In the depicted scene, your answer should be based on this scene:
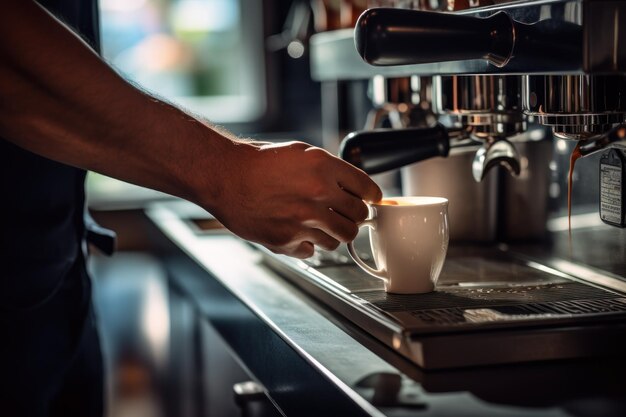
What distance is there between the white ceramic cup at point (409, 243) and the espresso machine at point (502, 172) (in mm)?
19

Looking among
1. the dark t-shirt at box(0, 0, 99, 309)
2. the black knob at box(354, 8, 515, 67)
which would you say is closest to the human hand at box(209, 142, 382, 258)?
the black knob at box(354, 8, 515, 67)

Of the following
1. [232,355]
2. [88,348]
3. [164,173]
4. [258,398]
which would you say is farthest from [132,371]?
[164,173]

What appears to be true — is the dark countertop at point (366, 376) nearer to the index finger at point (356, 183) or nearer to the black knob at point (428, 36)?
the index finger at point (356, 183)

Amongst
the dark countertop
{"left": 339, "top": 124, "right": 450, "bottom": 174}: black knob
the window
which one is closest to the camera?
the dark countertop

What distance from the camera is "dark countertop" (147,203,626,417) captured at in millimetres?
594

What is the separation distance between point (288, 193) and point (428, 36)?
0.17m

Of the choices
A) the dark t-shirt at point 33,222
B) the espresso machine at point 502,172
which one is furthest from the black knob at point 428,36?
the dark t-shirt at point 33,222

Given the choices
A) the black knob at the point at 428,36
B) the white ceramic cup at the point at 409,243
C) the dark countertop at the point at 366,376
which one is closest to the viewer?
the dark countertop at the point at 366,376

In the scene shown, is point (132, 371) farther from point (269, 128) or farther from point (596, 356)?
point (596, 356)

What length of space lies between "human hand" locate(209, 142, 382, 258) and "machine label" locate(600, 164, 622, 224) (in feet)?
0.81

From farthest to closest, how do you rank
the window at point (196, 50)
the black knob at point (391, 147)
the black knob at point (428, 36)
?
the window at point (196, 50)
the black knob at point (391, 147)
the black knob at point (428, 36)

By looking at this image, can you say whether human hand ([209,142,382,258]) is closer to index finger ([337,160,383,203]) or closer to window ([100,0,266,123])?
index finger ([337,160,383,203])

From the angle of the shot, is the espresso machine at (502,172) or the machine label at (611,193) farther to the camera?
the machine label at (611,193)

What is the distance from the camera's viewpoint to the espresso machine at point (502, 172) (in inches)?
27.1
